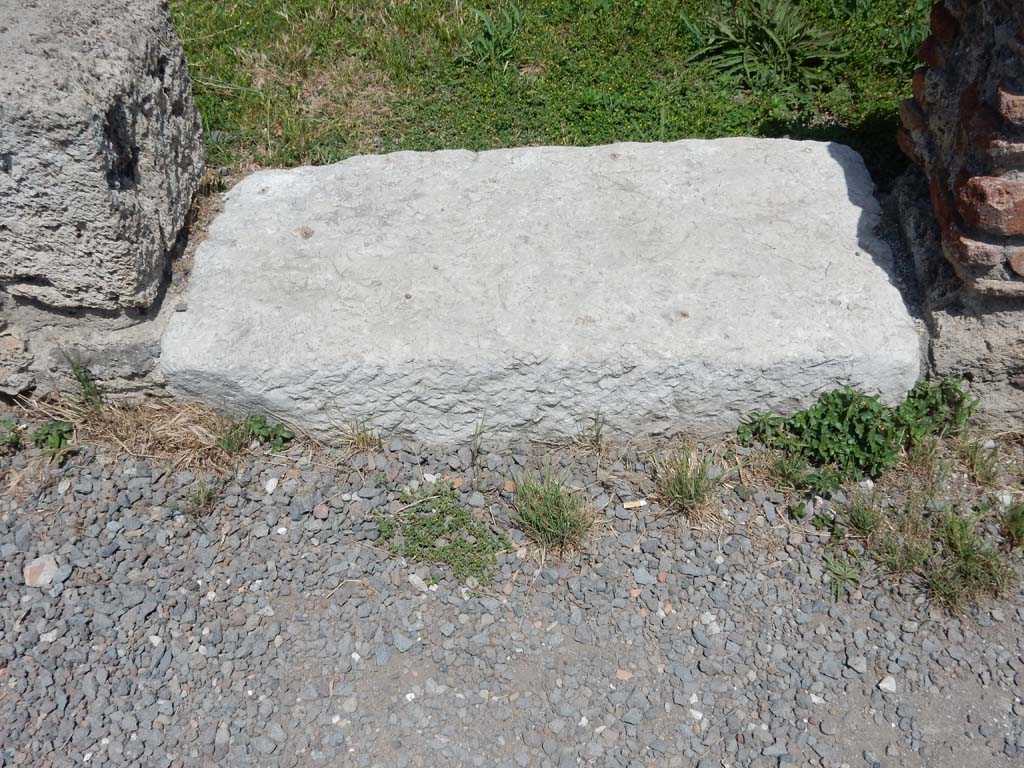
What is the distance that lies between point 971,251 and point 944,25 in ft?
2.89

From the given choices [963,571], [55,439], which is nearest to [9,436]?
[55,439]

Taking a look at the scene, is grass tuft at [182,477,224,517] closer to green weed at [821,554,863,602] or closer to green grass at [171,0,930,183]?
green grass at [171,0,930,183]

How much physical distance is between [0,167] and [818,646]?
2.76m

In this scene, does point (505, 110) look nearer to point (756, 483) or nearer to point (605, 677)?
point (756, 483)

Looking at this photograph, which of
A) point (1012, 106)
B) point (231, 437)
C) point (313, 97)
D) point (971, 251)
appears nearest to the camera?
point (1012, 106)

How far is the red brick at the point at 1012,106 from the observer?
261cm

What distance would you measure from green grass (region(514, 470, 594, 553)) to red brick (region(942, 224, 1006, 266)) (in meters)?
1.39

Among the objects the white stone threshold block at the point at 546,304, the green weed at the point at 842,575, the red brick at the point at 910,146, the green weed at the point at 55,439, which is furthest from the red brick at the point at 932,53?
the green weed at the point at 55,439

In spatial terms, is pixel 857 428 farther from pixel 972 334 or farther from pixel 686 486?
pixel 686 486

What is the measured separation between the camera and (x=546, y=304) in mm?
3160

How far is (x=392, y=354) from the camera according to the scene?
119 inches

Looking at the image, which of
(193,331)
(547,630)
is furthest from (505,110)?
(547,630)

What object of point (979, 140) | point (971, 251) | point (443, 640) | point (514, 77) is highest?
point (979, 140)

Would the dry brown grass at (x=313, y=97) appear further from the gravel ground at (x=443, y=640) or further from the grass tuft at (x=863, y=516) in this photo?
the grass tuft at (x=863, y=516)
